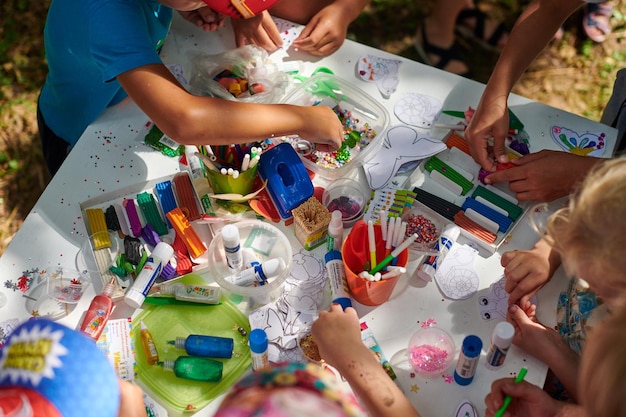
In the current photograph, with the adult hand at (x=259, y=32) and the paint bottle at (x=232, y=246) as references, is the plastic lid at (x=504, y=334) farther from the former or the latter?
the adult hand at (x=259, y=32)

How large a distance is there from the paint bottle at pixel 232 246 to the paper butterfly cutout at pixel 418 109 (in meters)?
0.52

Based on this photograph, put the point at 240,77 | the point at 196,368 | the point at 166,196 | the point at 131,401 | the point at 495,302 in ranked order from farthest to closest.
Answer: the point at 240,77
the point at 166,196
the point at 495,302
the point at 196,368
the point at 131,401

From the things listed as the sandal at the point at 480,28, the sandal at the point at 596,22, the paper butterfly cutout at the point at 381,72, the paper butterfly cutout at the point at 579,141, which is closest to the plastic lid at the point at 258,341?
the paper butterfly cutout at the point at 381,72

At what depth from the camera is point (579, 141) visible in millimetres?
1404

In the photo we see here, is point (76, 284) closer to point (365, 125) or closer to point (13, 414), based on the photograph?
point (13, 414)

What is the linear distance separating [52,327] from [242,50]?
0.85 m

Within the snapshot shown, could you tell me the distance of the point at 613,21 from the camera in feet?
7.81

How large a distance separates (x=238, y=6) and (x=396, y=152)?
18.3 inches

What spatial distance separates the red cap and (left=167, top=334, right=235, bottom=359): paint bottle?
0.61 meters

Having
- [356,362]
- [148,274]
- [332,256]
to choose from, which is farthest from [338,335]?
[148,274]

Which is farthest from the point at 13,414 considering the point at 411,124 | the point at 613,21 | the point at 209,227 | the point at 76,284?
the point at 613,21

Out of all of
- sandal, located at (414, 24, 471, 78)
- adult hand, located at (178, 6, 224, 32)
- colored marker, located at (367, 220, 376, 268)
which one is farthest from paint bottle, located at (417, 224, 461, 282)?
sandal, located at (414, 24, 471, 78)

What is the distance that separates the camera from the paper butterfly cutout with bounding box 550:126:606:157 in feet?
4.55

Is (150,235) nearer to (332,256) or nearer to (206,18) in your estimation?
(332,256)
